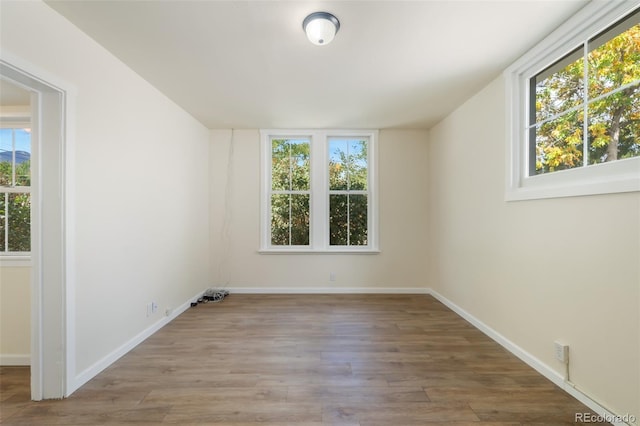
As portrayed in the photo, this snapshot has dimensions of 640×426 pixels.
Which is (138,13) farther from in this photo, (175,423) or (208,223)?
(208,223)

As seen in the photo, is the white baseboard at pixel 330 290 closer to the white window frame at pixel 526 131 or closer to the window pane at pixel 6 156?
the white window frame at pixel 526 131

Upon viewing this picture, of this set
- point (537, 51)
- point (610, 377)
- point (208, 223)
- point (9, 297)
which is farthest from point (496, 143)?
point (9, 297)

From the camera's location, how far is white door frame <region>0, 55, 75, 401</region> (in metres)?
1.76

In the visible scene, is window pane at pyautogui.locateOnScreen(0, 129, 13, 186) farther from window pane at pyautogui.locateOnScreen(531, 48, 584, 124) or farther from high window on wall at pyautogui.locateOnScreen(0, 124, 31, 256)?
window pane at pyautogui.locateOnScreen(531, 48, 584, 124)

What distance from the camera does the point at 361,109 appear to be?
332 cm

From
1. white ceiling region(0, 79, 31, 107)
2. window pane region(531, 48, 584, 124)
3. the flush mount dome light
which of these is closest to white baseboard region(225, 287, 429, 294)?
window pane region(531, 48, 584, 124)

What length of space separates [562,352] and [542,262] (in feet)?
1.98

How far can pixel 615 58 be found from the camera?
1640 mm

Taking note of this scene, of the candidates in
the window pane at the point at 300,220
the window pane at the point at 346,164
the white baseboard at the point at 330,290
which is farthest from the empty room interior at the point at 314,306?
the window pane at the point at 300,220

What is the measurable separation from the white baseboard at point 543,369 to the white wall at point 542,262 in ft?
0.12

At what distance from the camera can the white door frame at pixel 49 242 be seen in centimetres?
176

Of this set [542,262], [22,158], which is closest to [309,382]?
[542,262]

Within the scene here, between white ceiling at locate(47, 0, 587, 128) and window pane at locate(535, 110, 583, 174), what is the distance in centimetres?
63

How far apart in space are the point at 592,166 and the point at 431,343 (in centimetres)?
185
